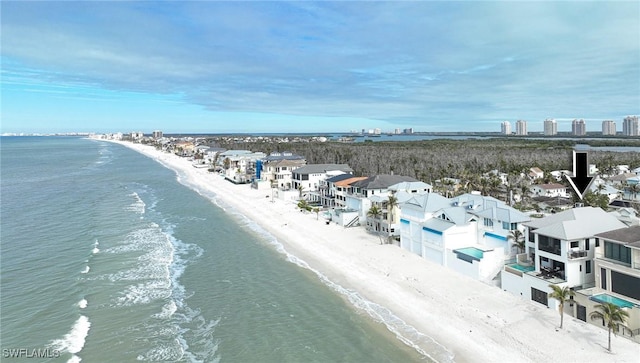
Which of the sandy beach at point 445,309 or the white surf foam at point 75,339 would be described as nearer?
the sandy beach at point 445,309

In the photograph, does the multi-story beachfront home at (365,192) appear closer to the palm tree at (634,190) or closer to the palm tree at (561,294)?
the palm tree at (561,294)

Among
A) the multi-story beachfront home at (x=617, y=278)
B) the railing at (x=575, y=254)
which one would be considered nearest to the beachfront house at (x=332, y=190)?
the railing at (x=575, y=254)

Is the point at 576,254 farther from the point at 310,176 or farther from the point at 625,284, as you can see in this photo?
the point at 310,176

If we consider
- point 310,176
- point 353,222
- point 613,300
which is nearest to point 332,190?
point 353,222

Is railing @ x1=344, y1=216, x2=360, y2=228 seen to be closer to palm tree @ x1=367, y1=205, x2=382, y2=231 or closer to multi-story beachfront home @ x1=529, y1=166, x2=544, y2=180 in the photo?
palm tree @ x1=367, y1=205, x2=382, y2=231

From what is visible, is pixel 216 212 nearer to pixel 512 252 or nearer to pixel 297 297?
pixel 297 297

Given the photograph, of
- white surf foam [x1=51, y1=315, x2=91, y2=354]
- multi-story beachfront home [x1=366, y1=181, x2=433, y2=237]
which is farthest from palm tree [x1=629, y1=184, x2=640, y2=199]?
white surf foam [x1=51, y1=315, x2=91, y2=354]

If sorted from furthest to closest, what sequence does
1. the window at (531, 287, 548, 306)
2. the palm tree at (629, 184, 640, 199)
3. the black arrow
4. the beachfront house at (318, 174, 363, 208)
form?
the beachfront house at (318, 174, 363, 208) < the palm tree at (629, 184, 640, 199) < the window at (531, 287, 548, 306) < the black arrow
